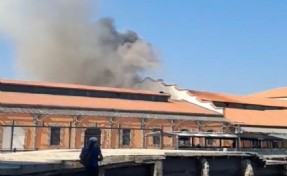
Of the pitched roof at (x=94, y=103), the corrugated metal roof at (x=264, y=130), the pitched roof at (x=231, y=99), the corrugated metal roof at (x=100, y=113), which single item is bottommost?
the corrugated metal roof at (x=264, y=130)

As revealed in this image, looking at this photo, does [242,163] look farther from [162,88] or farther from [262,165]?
[162,88]

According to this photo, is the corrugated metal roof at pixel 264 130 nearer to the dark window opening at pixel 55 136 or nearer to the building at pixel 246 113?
the building at pixel 246 113

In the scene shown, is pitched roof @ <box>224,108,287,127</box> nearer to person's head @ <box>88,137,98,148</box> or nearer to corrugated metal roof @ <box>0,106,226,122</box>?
corrugated metal roof @ <box>0,106,226,122</box>

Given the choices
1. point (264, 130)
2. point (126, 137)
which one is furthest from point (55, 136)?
point (264, 130)

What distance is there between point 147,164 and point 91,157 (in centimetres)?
376

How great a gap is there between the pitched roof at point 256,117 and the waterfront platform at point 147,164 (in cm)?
2212

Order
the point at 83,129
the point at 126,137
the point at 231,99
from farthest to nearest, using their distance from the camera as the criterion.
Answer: the point at 231,99
the point at 126,137
the point at 83,129

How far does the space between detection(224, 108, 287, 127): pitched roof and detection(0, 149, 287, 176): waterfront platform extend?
22.1 m

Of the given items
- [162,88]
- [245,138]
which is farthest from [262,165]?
[162,88]

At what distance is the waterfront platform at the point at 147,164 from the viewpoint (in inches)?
436

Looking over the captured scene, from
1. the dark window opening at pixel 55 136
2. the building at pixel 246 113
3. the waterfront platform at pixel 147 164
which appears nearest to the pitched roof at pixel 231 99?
the building at pixel 246 113

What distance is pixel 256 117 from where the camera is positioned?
156ft

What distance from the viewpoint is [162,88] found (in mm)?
57312

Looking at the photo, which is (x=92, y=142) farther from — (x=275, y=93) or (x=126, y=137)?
(x=275, y=93)
